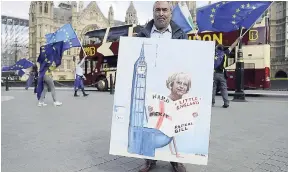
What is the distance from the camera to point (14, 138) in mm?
4203

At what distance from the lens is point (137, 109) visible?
2.53 meters

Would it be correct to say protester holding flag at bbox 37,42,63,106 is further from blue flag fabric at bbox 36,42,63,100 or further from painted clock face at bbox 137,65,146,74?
painted clock face at bbox 137,65,146,74

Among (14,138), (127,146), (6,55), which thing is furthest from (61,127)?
(6,55)

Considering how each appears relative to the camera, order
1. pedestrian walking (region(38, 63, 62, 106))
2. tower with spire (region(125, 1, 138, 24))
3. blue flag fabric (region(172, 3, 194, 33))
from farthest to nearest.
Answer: tower with spire (region(125, 1, 138, 24)), blue flag fabric (region(172, 3, 194, 33)), pedestrian walking (region(38, 63, 62, 106))

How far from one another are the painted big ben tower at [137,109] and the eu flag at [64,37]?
Answer: 9.01 m

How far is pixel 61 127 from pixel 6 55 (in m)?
72.0

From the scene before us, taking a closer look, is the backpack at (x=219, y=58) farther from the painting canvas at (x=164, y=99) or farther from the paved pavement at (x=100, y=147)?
the painting canvas at (x=164, y=99)

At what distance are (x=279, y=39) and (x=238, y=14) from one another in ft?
156

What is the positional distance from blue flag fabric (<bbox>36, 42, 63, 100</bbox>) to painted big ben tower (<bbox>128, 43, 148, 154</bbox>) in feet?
Answer: 24.7

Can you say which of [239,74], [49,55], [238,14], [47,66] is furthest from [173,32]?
[239,74]

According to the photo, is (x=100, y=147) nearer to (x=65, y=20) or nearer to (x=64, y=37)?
(x=64, y=37)

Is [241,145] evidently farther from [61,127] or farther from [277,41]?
[277,41]

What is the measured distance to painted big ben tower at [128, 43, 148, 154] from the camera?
251cm

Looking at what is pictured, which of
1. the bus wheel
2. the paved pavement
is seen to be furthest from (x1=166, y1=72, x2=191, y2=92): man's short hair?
the bus wheel
